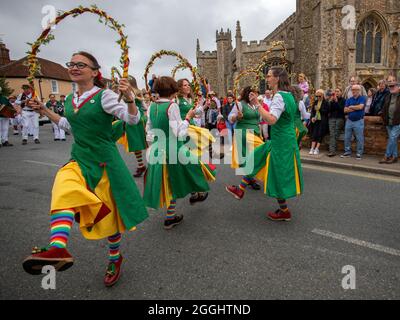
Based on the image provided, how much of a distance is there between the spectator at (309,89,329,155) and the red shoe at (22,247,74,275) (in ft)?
25.8

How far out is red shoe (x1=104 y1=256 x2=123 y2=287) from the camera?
2688mm

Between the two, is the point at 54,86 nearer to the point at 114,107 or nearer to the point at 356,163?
the point at 356,163

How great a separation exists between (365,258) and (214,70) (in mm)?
48214

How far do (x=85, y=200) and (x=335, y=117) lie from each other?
26.1 feet

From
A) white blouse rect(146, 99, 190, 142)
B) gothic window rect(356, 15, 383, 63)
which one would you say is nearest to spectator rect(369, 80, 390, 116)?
white blouse rect(146, 99, 190, 142)

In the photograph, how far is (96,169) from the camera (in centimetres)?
253

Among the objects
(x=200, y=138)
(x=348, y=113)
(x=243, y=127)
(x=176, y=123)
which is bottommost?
(x=200, y=138)

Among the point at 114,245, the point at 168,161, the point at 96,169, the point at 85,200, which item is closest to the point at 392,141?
the point at 168,161

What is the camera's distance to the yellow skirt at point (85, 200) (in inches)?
86.7

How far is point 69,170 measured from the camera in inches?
96.4

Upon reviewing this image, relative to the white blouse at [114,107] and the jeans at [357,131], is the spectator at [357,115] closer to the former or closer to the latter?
the jeans at [357,131]

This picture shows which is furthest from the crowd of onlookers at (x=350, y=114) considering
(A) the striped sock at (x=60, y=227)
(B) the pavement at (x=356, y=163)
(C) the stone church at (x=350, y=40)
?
(C) the stone church at (x=350, y=40)
